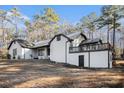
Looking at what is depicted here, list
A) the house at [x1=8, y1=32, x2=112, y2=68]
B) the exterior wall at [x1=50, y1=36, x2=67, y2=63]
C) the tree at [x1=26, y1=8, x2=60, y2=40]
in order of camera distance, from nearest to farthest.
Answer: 1. the tree at [x1=26, y1=8, x2=60, y2=40]
2. the house at [x1=8, y1=32, x2=112, y2=68]
3. the exterior wall at [x1=50, y1=36, x2=67, y2=63]

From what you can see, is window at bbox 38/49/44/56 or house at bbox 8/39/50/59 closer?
house at bbox 8/39/50/59

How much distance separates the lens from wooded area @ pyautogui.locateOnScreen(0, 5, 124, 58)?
34.1 feet

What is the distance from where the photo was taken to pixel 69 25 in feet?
36.0

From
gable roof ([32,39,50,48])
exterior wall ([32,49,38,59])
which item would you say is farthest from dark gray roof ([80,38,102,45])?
exterior wall ([32,49,38,59])

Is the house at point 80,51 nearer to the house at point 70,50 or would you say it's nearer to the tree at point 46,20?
the house at point 70,50

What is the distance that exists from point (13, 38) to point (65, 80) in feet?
32.5

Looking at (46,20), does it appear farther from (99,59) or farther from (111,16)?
(111,16)

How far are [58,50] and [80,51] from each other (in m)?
1.67

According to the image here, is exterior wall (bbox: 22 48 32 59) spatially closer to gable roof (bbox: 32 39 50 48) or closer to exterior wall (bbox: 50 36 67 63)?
gable roof (bbox: 32 39 50 48)

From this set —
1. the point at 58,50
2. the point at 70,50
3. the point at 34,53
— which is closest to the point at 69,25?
the point at 70,50

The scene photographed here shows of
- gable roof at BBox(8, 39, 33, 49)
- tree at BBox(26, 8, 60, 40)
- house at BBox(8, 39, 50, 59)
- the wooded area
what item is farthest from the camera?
gable roof at BBox(8, 39, 33, 49)

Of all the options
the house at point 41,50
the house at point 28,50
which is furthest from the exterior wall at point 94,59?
the house at point 28,50

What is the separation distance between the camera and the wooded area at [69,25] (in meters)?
10.4

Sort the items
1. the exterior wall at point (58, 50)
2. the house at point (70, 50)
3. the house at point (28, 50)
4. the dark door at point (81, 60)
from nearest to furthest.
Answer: the house at point (70, 50), the dark door at point (81, 60), the exterior wall at point (58, 50), the house at point (28, 50)
